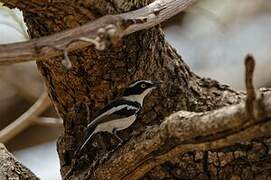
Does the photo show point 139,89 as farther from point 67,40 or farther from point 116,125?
point 67,40

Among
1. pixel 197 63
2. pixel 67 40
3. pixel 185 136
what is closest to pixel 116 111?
pixel 185 136

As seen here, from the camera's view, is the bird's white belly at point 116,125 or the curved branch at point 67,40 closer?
the curved branch at point 67,40

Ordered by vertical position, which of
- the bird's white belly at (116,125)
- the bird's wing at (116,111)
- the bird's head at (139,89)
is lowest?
the bird's white belly at (116,125)

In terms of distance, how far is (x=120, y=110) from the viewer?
2.54 metres

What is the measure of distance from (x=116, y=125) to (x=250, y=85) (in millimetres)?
934

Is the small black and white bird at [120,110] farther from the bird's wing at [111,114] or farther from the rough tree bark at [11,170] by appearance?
the rough tree bark at [11,170]

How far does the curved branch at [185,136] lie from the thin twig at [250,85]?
0.05 ft

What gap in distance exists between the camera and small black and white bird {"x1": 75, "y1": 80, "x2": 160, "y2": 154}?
93.8 inches

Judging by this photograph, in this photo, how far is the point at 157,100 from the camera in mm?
2490

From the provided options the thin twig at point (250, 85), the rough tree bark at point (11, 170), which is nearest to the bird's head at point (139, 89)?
the rough tree bark at point (11, 170)

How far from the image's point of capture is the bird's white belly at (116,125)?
95.7 inches

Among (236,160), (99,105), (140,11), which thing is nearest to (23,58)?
(140,11)

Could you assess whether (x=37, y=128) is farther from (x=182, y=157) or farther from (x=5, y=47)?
(x=5, y=47)

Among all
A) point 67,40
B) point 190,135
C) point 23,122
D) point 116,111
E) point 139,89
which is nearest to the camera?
point 67,40
